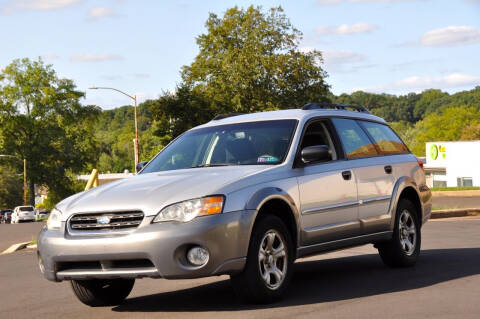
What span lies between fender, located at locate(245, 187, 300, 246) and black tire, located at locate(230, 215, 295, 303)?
0.53 ft

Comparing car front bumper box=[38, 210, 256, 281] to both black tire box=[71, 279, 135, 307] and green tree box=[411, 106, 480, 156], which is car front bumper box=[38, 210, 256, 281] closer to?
black tire box=[71, 279, 135, 307]

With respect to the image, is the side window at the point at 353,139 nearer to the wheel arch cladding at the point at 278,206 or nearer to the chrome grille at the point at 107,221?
the wheel arch cladding at the point at 278,206

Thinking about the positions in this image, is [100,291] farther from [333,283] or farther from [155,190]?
[333,283]

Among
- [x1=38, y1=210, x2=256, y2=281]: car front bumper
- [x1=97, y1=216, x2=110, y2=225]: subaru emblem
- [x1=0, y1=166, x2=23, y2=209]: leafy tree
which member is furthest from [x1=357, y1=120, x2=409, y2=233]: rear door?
[x1=0, y1=166, x2=23, y2=209]: leafy tree

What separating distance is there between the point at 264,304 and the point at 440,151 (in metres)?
79.7

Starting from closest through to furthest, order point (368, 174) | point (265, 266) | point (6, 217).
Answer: point (265, 266)
point (368, 174)
point (6, 217)

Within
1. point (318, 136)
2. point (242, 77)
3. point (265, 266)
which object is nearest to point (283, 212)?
point (265, 266)

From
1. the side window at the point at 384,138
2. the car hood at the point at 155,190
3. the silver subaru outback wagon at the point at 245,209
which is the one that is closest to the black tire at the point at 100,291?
the silver subaru outback wagon at the point at 245,209

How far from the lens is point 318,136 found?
344 inches

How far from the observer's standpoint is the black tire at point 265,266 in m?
7.00

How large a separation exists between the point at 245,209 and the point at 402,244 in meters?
3.28

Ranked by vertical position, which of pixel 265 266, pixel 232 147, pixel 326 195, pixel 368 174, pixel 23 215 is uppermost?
pixel 232 147

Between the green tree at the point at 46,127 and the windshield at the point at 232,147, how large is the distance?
76.7 meters

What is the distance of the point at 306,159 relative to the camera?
25.8ft
